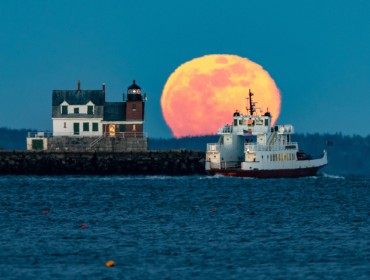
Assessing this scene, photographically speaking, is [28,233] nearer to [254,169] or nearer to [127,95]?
[254,169]

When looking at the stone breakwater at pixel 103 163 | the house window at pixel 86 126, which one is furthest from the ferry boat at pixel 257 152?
the house window at pixel 86 126

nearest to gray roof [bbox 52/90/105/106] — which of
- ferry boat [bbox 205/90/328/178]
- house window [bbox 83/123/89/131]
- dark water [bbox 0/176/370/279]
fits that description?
house window [bbox 83/123/89/131]

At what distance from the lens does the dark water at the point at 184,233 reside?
5144cm

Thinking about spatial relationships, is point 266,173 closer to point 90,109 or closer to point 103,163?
point 103,163

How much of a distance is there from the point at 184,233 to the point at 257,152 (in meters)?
64.8

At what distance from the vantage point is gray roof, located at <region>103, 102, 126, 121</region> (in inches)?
5969

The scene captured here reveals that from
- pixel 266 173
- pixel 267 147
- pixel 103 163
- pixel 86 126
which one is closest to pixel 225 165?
pixel 267 147

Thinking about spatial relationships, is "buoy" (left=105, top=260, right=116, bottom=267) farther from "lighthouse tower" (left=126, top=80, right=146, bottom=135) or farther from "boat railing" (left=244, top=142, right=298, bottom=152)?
"lighthouse tower" (left=126, top=80, right=146, bottom=135)

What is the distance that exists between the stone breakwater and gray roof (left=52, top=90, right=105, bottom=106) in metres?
12.5

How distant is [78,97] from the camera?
155 metres

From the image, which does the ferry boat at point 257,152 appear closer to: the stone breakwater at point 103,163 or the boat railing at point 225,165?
the boat railing at point 225,165

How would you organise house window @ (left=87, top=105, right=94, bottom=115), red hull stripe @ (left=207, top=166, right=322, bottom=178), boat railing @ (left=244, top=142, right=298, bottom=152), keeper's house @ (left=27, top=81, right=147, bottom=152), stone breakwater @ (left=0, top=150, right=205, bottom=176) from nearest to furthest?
red hull stripe @ (left=207, top=166, right=322, bottom=178)
boat railing @ (left=244, top=142, right=298, bottom=152)
stone breakwater @ (left=0, top=150, right=205, bottom=176)
keeper's house @ (left=27, top=81, right=147, bottom=152)
house window @ (left=87, top=105, right=94, bottom=115)

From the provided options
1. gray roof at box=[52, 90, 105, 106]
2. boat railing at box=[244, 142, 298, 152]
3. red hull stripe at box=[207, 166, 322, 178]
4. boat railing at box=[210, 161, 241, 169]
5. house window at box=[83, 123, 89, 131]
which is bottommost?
red hull stripe at box=[207, 166, 322, 178]

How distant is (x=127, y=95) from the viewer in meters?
152
